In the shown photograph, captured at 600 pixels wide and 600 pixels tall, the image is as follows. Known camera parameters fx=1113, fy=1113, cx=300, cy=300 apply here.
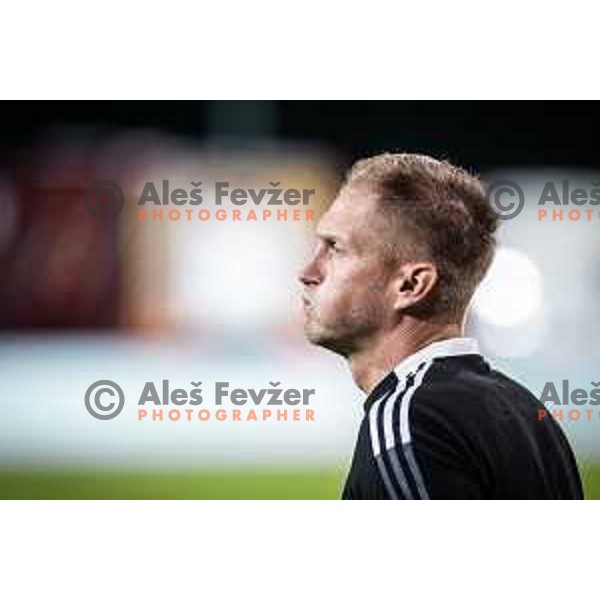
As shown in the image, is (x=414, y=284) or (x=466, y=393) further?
(x=414, y=284)

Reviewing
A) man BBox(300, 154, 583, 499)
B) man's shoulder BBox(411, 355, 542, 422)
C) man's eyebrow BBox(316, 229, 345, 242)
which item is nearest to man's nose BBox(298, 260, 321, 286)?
man BBox(300, 154, 583, 499)

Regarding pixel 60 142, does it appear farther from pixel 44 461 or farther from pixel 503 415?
pixel 503 415

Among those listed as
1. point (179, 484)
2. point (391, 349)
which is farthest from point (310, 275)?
point (179, 484)

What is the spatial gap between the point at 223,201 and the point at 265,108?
13.2 inches

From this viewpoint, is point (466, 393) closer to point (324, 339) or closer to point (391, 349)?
point (391, 349)

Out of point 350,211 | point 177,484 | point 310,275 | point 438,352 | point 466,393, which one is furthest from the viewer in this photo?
point 177,484

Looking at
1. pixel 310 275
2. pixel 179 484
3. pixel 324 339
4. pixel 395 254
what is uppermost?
pixel 395 254

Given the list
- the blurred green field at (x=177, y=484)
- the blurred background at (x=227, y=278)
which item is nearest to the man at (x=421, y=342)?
the blurred background at (x=227, y=278)

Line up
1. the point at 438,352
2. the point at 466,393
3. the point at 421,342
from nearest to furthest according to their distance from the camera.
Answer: the point at 466,393 → the point at 438,352 → the point at 421,342

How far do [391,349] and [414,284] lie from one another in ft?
0.61

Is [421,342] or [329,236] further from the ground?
[329,236]

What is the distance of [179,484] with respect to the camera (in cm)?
365

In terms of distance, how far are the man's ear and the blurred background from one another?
2.05 ft

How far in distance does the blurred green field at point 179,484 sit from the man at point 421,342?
1.91 ft
